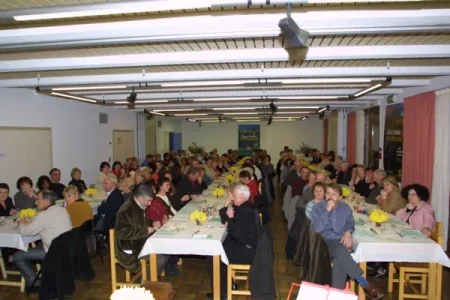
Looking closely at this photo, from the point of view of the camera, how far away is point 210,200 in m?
6.74

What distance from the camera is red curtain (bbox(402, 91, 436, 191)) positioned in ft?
21.9

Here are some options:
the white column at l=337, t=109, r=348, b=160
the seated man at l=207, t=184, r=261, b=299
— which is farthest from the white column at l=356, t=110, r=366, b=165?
the seated man at l=207, t=184, r=261, b=299

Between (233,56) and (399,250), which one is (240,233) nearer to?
(399,250)

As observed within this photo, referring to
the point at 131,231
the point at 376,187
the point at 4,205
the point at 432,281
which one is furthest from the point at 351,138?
the point at 4,205

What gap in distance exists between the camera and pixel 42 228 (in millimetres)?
4422

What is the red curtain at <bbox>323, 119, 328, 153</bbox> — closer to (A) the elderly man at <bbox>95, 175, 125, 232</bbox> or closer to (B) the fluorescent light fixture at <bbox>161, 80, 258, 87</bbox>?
(B) the fluorescent light fixture at <bbox>161, 80, 258, 87</bbox>

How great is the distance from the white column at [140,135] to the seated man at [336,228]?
35.0 feet

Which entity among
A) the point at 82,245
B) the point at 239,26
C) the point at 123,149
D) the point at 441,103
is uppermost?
the point at 239,26

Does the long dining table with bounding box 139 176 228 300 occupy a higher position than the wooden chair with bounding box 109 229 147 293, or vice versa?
the long dining table with bounding box 139 176 228 300

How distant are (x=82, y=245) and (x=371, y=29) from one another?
4.22m

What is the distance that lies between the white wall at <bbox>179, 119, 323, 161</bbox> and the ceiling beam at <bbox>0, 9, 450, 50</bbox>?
17304 mm

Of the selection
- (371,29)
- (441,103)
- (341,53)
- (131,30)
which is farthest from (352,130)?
(131,30)

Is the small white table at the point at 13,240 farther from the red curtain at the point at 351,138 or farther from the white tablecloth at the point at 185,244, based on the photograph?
the red curtain at the point at 351,138

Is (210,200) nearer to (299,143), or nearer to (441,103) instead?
(441,103)
